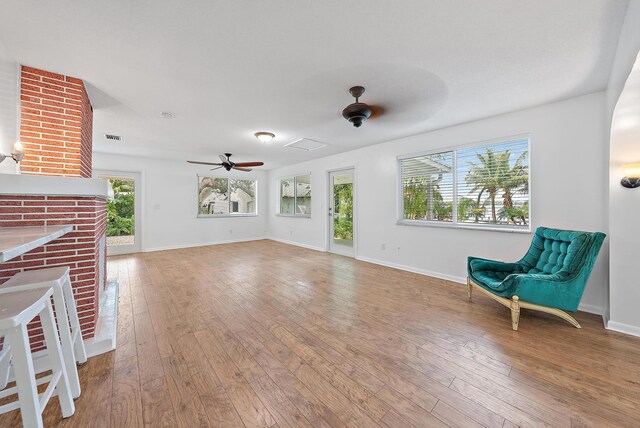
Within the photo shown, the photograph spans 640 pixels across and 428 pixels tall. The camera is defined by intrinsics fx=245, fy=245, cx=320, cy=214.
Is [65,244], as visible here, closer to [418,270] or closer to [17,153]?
[17,153]

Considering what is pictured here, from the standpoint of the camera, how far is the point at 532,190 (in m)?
3.06

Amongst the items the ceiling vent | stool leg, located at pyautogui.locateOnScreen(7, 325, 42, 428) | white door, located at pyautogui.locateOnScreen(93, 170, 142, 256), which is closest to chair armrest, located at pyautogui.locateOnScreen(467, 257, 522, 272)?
Result: the ceiling vent

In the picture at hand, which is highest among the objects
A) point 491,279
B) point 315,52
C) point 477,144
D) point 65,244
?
point 315,52

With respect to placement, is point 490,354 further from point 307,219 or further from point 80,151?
point 307,219

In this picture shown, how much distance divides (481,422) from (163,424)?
175cm

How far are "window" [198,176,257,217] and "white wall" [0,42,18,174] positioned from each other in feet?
16.1

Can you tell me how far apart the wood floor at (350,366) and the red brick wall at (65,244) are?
0.45 m

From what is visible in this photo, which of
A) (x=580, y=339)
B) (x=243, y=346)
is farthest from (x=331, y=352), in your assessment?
(x=580, y=339)

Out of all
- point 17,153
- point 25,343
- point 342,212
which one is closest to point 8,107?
point 17,153

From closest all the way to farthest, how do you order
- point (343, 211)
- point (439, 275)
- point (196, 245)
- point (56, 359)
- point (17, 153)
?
point (56, 359) → point (17, 153) → point (439, 275) → point (343, 211) → point (196, 245)

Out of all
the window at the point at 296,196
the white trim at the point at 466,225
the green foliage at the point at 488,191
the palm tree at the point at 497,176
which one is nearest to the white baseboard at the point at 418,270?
the white trim at the point at 466,225

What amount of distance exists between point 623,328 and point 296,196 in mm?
6354

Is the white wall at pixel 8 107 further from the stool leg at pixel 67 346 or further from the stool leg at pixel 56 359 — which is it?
the stool leg at pixel 56 359

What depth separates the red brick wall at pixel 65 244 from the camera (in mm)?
1815
